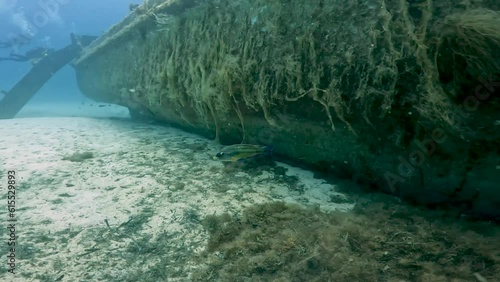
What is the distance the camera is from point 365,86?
9.71 feet

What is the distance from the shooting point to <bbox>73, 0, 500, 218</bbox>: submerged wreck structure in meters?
2.47

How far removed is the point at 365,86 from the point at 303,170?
1.66m

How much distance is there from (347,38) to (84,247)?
3.33 meters

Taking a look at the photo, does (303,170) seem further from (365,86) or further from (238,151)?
(365,86)

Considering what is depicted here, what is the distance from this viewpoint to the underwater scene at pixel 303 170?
7.90 feet

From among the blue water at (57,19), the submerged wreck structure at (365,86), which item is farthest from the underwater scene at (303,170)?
the blue water at (57,19)

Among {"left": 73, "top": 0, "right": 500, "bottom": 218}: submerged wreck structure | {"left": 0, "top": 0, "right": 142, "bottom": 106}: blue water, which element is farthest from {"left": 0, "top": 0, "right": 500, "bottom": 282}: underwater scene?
{"left": 0, "top": 0, "right": 142, "bottom": 106}: blue water

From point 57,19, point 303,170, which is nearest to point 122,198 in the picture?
point 303,170

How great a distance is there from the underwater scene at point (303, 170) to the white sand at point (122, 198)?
0.07 ft

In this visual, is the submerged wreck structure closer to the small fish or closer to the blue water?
the small fish

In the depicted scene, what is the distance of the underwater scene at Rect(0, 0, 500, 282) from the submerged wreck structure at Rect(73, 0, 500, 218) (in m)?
0.01

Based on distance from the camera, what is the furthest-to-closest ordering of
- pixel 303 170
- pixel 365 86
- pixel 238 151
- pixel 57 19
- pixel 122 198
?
pixel 57 19 → pixel 303 170 → pixel 238 151 → pixel 122 198 → pixel 365 86

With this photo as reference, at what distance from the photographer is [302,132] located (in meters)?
3.99

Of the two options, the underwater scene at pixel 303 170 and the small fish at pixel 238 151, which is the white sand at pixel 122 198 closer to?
the underwater scene at pixel 303 170
